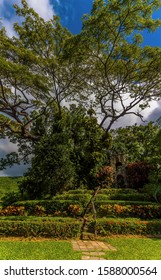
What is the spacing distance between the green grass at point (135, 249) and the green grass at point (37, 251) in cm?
116

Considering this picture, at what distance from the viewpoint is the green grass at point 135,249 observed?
23.0 ft

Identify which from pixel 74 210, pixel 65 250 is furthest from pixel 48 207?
pixel 65 250

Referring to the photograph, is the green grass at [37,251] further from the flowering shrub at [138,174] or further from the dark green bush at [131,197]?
the flowering shrub at [138,174]

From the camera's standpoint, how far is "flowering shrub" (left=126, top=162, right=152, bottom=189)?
19.6 metres

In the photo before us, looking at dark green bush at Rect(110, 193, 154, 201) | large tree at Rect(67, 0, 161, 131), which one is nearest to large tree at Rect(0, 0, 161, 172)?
large tree at Rect(67, 0, 161, 131)

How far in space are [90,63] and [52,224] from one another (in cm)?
1389

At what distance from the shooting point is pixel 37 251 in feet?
24.1

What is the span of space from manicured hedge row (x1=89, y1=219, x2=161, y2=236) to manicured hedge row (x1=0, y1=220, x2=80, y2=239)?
1.08m

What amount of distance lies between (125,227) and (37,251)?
172 inches

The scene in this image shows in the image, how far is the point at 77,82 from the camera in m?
21.7

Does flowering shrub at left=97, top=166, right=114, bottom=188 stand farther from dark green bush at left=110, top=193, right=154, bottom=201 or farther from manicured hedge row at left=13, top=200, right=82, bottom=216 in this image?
manicured hedge row at left=13, top=200, right=82, bottom=216

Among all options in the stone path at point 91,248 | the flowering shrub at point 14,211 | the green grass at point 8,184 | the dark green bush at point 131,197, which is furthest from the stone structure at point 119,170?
the stone path at point 91,248

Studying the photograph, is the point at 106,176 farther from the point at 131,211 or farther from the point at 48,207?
the point at 48,207
